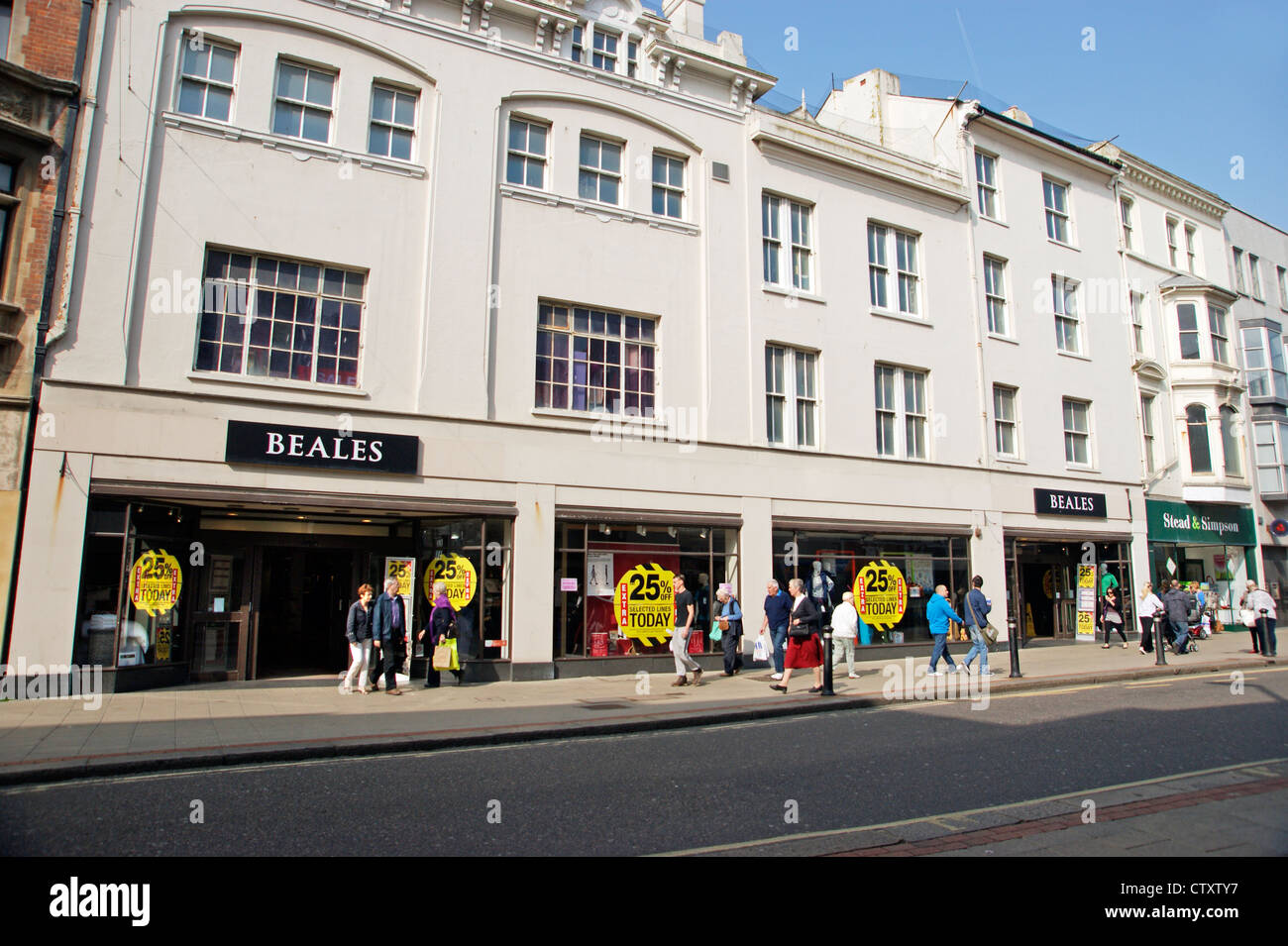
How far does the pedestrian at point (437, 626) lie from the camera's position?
539 inches

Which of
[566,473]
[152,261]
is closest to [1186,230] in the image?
[566,473]

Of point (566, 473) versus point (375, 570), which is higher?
point (566, 473)

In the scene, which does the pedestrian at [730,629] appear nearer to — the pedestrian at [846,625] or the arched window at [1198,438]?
the pedestrian at [846,625]

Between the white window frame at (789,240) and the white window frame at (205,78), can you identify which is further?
the white window frame at (789,240)

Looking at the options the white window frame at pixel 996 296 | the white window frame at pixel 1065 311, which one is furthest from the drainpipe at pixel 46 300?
the white window frame at pixel 1065 311

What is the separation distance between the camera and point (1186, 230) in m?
29.3

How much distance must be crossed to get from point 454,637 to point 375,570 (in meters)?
2.89

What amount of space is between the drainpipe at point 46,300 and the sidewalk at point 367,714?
81.5 inches

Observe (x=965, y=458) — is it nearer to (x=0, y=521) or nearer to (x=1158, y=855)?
(x=1158, y=855)

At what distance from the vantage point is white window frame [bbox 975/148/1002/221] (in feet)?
77.7

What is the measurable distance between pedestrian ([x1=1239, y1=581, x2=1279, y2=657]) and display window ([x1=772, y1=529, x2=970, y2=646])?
20.3 ft

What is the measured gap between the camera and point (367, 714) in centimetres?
1101

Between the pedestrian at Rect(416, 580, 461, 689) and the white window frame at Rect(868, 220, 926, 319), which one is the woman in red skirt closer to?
the pedestrian at Rect(416, 580, 461, 689)
